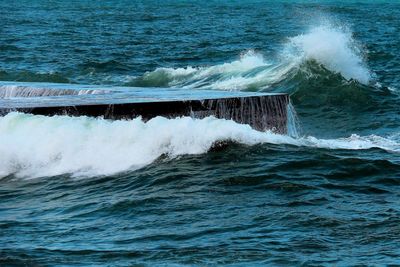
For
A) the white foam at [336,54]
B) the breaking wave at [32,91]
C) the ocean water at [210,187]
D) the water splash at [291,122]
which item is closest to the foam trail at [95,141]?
the ocean water at [210,187]

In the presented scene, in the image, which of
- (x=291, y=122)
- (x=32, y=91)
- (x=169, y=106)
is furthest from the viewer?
(x=32, y=91)

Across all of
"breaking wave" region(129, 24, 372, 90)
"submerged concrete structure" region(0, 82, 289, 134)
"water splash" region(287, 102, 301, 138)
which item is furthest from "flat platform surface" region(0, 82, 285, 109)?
"breaking wave" region(129, 24, 372, 90)

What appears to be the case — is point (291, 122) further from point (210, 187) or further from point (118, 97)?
point (210, 187)

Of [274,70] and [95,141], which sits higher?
[95,141]

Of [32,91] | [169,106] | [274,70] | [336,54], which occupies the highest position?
[169,106]

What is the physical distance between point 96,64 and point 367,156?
15.5 metres

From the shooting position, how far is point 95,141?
11.2 metres

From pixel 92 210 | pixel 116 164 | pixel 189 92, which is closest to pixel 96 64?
pixel 189 92

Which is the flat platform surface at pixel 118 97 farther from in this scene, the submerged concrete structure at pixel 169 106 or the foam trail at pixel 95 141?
the foam trail at pixel 95 141

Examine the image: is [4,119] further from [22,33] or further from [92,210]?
[22,33]

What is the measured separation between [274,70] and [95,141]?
12.1 meters

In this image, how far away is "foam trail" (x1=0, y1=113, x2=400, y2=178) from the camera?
36.2 ft

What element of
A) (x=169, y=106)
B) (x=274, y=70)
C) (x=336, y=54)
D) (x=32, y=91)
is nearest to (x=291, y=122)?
(x=169, y=106)

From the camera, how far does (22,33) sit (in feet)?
117
